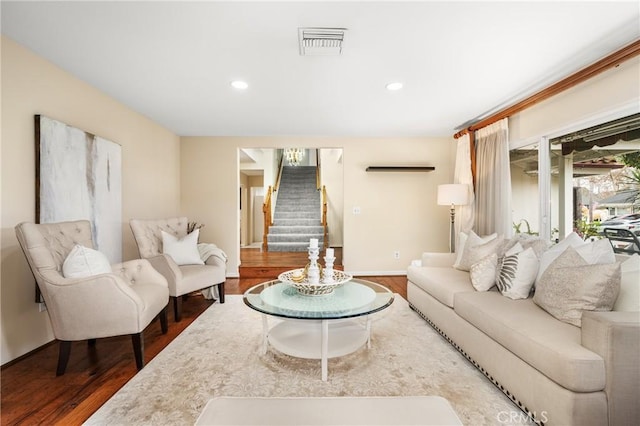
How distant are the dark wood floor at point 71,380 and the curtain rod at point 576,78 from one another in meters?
4.27

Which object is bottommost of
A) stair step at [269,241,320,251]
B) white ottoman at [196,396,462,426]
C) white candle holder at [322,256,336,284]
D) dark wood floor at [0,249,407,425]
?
dark wood floor at [0,249,407,425]

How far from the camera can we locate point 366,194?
16.5 feet

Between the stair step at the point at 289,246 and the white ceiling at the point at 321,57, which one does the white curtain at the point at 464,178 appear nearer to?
the white ceiling at the point at 321,57

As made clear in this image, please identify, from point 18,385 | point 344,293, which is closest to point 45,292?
point 18,385

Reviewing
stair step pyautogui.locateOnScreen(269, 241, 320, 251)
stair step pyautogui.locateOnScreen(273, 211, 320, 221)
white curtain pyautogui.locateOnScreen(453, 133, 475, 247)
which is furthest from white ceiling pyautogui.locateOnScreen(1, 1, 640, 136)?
stair step pyautogui.locateOnScreen(273, 211, 320, 221)

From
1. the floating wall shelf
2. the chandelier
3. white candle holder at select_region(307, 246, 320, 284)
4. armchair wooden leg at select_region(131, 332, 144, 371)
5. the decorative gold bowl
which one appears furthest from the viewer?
the chandelier

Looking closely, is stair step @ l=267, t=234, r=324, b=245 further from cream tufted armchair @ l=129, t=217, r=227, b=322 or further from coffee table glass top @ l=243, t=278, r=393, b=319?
coffee table glass top @ l=243, t=278, r=393, b=319

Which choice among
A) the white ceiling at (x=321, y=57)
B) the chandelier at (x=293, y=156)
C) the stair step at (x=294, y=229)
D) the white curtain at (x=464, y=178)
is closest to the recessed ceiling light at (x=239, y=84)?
the white ceiling at (x=321, y=57)

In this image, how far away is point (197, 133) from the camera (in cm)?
479

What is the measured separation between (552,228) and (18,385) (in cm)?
477

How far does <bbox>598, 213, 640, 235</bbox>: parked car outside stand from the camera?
238cm

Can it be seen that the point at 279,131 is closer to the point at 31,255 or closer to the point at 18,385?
the point at 31,255

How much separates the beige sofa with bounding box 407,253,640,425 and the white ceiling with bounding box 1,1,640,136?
1.73 metres

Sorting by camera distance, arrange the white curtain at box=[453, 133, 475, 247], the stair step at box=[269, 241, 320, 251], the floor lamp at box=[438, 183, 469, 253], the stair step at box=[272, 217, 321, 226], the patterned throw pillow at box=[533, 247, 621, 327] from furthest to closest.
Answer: the stair step at box=[272, 217, 321, 226] → the stair step at box=[269, 241, 320, 251] → the white curtain at box=[453, 133, 475, 247] → the floor lamp at box=[438, 183, 469, 253] → the patterned throw pillow at box=[533, 247, 621, 327]
